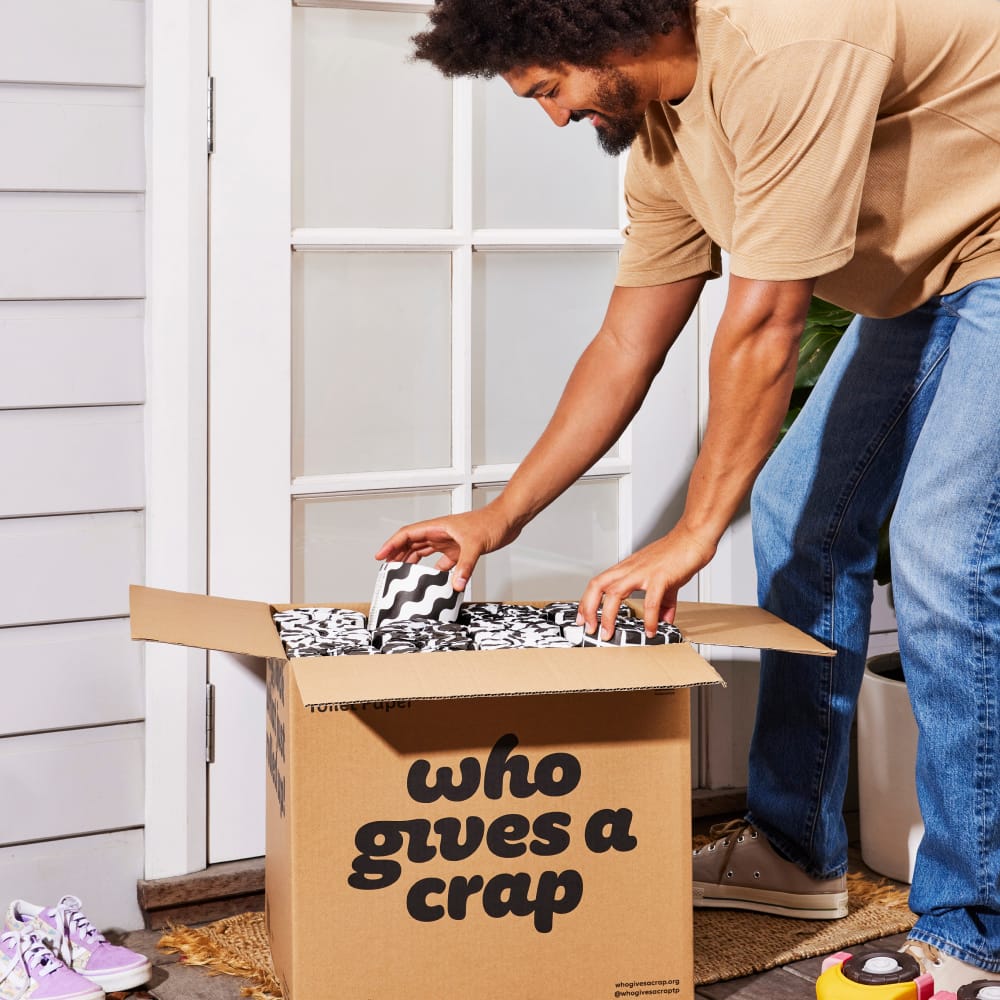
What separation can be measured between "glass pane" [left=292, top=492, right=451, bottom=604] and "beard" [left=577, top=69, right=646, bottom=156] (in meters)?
0.76

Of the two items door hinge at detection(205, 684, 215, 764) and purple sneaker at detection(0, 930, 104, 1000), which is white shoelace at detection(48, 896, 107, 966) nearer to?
purple sneaker at detection(0, 930, 104, 1000)

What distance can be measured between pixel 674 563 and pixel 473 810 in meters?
0.37

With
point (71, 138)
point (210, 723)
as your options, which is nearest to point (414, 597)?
point (210, 723)

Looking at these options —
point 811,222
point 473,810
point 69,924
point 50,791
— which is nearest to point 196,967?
point 69,924

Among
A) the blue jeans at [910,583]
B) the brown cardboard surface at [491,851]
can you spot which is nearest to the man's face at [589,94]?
the blue jeans at [910,583]

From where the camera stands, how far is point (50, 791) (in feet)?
6.58

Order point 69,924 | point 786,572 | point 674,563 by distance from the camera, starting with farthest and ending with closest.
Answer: point 786,572
point 69,924
point 674,563

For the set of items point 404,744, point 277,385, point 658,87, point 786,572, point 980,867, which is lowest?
point 980,867

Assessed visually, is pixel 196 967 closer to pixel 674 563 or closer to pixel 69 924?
pixel 69 924

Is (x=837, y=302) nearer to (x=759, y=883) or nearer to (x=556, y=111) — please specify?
(x=556, y=111)

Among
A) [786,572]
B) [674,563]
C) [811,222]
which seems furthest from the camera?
[786,572]

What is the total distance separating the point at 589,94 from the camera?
1.61 m

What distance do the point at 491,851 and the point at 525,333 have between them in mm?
1017

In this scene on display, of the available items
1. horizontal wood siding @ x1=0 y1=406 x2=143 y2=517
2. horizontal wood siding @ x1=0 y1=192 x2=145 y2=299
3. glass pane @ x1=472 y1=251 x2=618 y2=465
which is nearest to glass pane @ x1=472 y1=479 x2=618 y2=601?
glass pane @ x1=472 y1=251 x2=618 y2=465
